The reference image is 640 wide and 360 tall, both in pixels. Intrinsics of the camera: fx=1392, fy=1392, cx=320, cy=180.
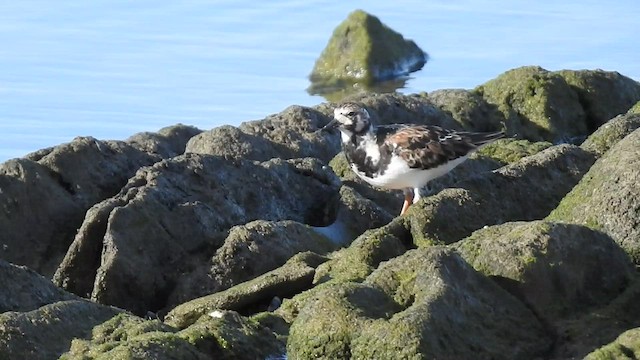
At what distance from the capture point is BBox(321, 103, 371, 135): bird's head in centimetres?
973

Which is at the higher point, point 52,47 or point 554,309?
point 52,47

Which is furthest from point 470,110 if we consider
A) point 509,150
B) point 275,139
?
point 275,139

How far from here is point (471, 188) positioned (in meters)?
8.37

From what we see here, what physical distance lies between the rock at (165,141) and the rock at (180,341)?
459cm

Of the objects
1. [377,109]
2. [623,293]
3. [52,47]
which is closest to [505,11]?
[52,47]

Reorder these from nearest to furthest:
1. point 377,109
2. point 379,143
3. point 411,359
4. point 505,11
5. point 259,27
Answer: point 411,359 → point 379,143 → point 377,109 → point 259,27 → point 505,11

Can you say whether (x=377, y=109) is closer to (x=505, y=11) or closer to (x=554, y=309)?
(x=554, y=309)

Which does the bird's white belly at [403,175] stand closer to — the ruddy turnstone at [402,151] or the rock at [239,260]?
the ruddy turnstone at [402,151]

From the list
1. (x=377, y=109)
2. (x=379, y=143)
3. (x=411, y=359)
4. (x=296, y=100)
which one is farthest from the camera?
(x=296, y=100)

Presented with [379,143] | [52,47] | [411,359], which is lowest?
[411,359]

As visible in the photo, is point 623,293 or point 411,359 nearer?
point 411,359

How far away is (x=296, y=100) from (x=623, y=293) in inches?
430

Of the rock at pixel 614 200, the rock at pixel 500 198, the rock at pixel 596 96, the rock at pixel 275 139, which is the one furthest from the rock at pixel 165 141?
the rock at pixel 614 200

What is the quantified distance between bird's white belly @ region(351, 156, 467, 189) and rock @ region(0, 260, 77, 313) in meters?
2.95
